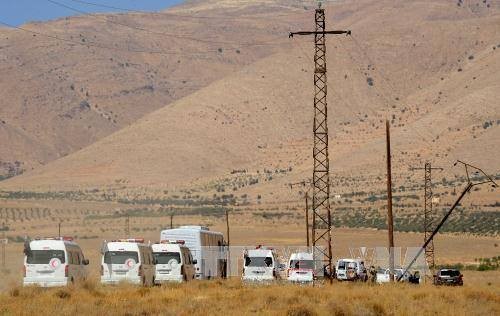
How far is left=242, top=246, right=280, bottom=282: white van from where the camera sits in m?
54.2

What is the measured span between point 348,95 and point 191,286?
151 metres

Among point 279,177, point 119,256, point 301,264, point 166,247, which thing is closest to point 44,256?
point 119,256

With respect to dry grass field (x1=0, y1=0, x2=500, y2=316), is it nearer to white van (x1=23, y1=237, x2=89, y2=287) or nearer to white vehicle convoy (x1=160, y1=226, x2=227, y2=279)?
white van (x1=23, y1=237, x2=89, y2=287)

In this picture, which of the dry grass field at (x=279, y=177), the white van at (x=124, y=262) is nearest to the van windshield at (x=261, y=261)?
the dry grass field at (x=279, y=177)

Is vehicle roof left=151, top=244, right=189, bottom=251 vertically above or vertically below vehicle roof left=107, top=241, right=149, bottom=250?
above

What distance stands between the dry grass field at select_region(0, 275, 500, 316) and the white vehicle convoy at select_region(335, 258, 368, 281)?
18.9 m

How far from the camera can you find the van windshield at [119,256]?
42844 millimetres

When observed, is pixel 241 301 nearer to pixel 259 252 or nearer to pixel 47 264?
pixel 47 264

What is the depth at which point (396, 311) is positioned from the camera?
109ft

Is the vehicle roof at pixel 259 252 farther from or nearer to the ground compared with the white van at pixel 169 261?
farther from the ground

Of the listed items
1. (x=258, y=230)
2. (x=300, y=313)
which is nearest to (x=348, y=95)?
(x=258, y=230)

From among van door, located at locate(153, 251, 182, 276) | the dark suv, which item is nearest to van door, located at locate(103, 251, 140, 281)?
van door, located at locate(153, 251, 182, 276)

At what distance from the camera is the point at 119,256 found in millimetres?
43000

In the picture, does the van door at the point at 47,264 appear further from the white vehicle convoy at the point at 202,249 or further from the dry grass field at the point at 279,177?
the white vehicle convoy at the point at 202,249
